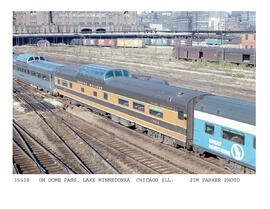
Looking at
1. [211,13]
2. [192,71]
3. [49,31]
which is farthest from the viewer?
[211,13]

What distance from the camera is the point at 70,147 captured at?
21.2 metres

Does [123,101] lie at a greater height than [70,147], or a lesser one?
greater

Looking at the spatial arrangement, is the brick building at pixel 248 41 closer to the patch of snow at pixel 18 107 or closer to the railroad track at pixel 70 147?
the patch of snow at pixel 18 107

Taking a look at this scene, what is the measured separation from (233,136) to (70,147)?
10622 millimetres

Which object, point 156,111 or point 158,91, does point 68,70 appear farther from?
point 156,111

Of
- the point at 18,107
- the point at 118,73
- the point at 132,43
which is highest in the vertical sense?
the point at 132,43

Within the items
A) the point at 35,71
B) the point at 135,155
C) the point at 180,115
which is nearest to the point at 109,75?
the point at 135,155

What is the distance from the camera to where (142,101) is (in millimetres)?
21516

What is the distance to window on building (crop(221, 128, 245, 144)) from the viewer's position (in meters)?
15.1

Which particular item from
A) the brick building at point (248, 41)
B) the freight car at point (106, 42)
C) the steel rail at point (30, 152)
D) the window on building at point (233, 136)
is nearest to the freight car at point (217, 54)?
the brick building at point (248, 41)

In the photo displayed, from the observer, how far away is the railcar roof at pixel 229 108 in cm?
1485

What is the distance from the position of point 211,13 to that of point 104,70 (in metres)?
161

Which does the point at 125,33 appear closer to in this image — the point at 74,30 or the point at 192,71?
the point at 74,30
